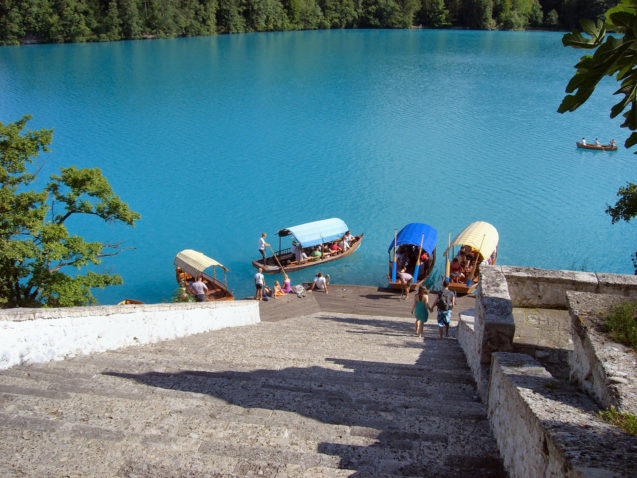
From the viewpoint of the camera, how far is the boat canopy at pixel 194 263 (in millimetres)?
20500

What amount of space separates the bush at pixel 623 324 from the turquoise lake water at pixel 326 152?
55.0ft

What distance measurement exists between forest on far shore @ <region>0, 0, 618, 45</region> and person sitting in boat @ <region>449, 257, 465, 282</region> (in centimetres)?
8412

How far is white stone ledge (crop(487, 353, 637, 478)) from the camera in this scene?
341 cm

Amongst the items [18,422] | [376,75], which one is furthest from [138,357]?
[376,75]

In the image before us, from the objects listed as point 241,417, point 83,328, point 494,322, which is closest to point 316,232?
point 83,328

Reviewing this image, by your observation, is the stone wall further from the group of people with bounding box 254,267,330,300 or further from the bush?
the group of people with bounding box 254,267,330,300

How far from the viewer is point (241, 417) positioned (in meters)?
5.40

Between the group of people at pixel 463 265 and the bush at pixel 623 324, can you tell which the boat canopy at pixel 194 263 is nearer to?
the group of people at pixel 463 265

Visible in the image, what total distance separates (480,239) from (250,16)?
95.8 m

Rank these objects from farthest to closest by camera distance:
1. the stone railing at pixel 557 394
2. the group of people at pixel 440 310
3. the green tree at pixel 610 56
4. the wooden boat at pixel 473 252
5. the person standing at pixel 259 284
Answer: the wooden boat at pixel 473 252
the person standing at pixel 259 284
the group of people at pixel 440 310
the stone railing at pixel 557 394
the green tree at pixel 610 56

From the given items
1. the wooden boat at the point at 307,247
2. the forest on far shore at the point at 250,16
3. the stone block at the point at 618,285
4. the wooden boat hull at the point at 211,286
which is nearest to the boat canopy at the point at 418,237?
the wooden boat at the point at 307,247

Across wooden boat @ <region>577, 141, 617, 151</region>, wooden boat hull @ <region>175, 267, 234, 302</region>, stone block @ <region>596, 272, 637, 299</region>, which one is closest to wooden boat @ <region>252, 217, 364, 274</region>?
wooden boat hull @ <region>175, 267, 234, 302</region>

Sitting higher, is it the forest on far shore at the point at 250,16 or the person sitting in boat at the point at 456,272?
the forest on far shore at the point at 250,16

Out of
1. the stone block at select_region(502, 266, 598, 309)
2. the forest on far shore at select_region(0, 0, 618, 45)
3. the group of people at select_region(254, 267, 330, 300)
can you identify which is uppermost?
the forest on far shore at select_region(0, 0, 618, 45)
